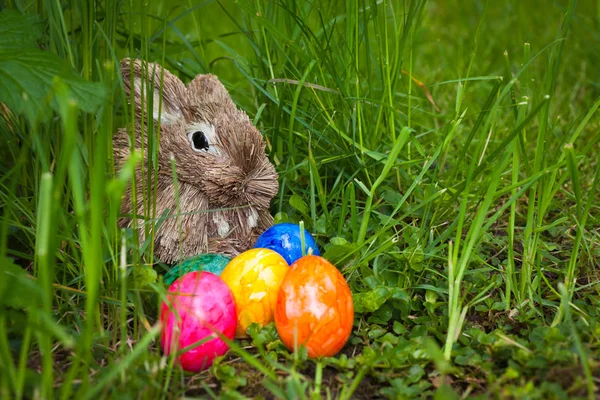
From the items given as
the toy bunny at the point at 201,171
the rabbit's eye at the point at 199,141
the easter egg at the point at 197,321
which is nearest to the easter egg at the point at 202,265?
the toy bunny at the point at 201,171

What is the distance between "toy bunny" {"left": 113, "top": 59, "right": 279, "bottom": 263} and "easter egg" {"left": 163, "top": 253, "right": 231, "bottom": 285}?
0.13 feet

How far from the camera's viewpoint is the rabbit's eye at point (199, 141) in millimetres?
1797

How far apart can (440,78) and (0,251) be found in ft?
7.90

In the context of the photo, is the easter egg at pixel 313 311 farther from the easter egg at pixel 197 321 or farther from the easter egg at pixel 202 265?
the easter egg at pixel 202 265

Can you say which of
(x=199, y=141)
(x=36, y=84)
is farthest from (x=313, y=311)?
(x=36, y=84)

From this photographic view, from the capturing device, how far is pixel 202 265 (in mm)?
1671

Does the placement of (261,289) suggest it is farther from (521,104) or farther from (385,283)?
(521,104)

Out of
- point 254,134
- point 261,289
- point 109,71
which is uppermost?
point 109,71

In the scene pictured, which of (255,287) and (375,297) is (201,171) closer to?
(255,287)

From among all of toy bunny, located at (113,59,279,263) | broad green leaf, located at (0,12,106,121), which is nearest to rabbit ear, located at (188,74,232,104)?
toy bunny, located at (113,59,279,263)

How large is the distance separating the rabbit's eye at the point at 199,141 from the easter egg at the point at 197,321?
0.47 metres

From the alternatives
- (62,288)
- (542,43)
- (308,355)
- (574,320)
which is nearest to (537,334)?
(574,320)

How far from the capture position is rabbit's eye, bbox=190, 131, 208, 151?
1797 millimetres

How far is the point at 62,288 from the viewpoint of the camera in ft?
5.10
